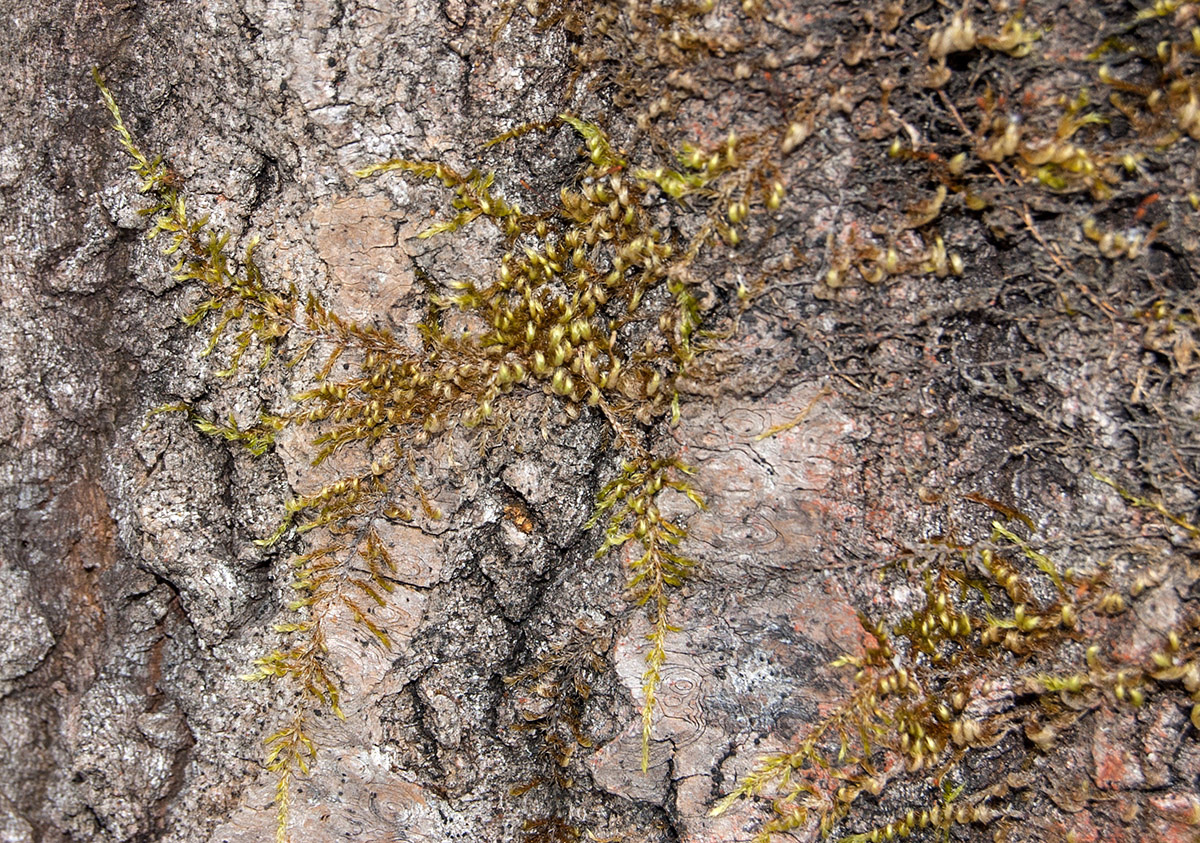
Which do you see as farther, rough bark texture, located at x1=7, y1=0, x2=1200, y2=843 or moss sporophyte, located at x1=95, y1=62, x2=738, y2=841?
moss sporophyte, located at x1=95, y1=62, x2=738, y2=841

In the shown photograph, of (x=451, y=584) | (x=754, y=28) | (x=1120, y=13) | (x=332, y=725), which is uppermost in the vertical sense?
(x=754, y=28)

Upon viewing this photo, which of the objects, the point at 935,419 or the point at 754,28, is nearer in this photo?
the point at 754,28

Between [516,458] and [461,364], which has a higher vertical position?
[461,364]

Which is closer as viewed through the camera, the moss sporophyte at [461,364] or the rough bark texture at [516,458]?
the rough bark texture at [516,458]

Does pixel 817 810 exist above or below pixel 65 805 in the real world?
below

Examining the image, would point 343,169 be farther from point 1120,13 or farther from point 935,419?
point 1120,13

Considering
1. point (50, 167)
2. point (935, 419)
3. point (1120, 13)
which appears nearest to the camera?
point (1120, 13)

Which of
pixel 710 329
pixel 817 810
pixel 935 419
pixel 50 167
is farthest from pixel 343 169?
pixel 817 810

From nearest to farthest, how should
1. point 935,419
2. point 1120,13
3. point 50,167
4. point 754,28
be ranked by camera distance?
point 1120,13
point 754,28
point 935,419
point 50,167
